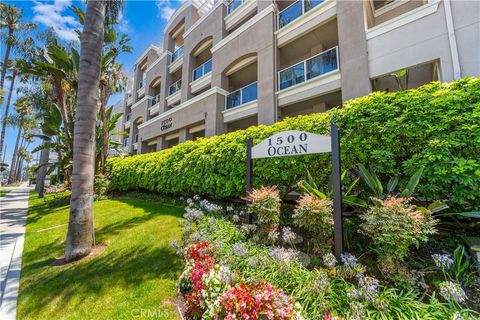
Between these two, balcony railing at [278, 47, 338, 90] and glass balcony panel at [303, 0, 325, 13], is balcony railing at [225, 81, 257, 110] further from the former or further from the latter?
glass balcony panel at [303, 0, 325, 13]

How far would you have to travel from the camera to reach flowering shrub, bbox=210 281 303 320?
2.46 m

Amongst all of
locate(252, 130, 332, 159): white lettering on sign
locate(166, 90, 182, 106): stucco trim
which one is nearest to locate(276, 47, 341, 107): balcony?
locate(252, 130, 332, 159): white lettering on sign

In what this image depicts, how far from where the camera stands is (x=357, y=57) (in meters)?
9.11

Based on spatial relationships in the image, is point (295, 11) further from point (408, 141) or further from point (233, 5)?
point (408, 141)

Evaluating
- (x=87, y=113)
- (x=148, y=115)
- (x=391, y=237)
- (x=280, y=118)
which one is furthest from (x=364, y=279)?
(x=148, y=115)

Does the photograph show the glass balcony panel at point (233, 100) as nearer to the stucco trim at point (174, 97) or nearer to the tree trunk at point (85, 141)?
the stucco trim at point (174, 97)

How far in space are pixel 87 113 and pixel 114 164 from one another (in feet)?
39.4

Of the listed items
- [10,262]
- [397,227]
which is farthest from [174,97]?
[397,227]

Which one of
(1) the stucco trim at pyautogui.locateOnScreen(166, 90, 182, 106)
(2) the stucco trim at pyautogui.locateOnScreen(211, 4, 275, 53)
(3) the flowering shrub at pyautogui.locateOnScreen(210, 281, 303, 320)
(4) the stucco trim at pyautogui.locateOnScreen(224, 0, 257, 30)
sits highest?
(4) the stucco trim at pyautogui.locateOnScreen(224, 0, 257, 30)

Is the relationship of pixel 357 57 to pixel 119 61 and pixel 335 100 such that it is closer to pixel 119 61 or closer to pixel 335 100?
pixel 335 100

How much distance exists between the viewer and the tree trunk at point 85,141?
5086 millimetres

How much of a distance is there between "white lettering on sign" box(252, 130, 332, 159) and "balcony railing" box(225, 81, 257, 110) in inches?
349

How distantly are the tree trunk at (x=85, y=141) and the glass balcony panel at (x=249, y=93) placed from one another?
8.80 meters

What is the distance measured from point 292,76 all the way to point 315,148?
28.7 feet
